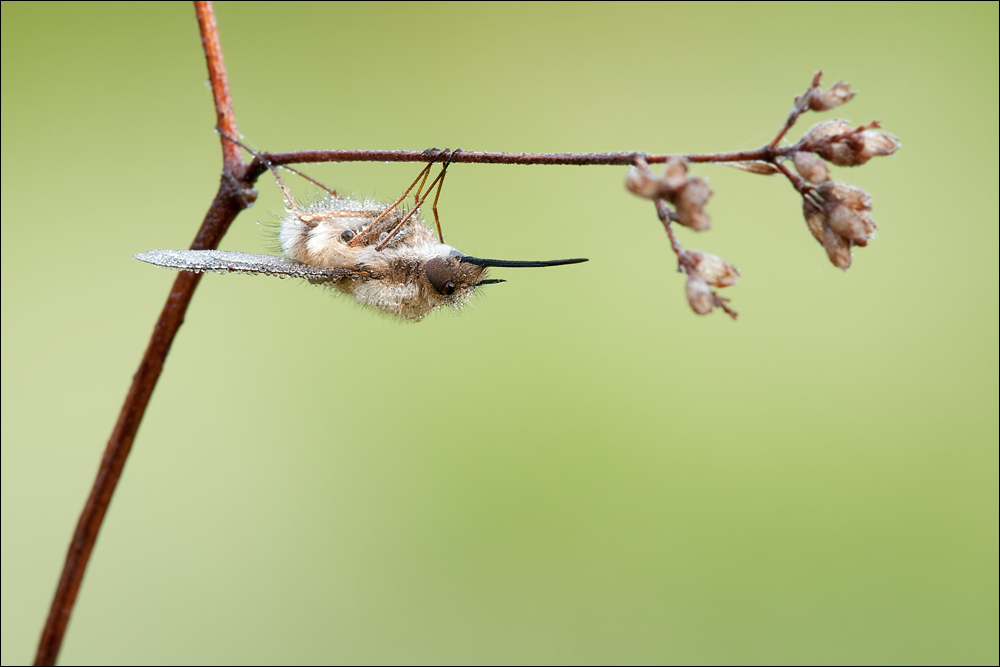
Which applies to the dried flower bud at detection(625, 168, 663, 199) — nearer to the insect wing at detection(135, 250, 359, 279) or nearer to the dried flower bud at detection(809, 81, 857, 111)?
the dried flower bud at detection(809, 81, 857, 111)

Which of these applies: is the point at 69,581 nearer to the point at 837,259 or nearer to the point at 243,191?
the point at 243,191

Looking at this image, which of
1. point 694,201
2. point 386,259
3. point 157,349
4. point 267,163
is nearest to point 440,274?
point 386,259

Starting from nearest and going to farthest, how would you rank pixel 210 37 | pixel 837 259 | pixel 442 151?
pixel 837 259, pixel 442 151, pixel 210 37

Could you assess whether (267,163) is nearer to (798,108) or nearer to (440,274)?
(440,274)

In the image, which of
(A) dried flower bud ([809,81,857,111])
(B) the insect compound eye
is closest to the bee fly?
(B) the insect compound eye

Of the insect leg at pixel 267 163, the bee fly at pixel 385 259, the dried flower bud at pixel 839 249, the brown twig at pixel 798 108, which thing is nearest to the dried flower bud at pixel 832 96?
the brown twig at pixel 798 108

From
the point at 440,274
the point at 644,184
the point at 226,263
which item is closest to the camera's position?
the point at 644,184

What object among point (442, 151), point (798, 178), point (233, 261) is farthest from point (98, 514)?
point (798, 178)
